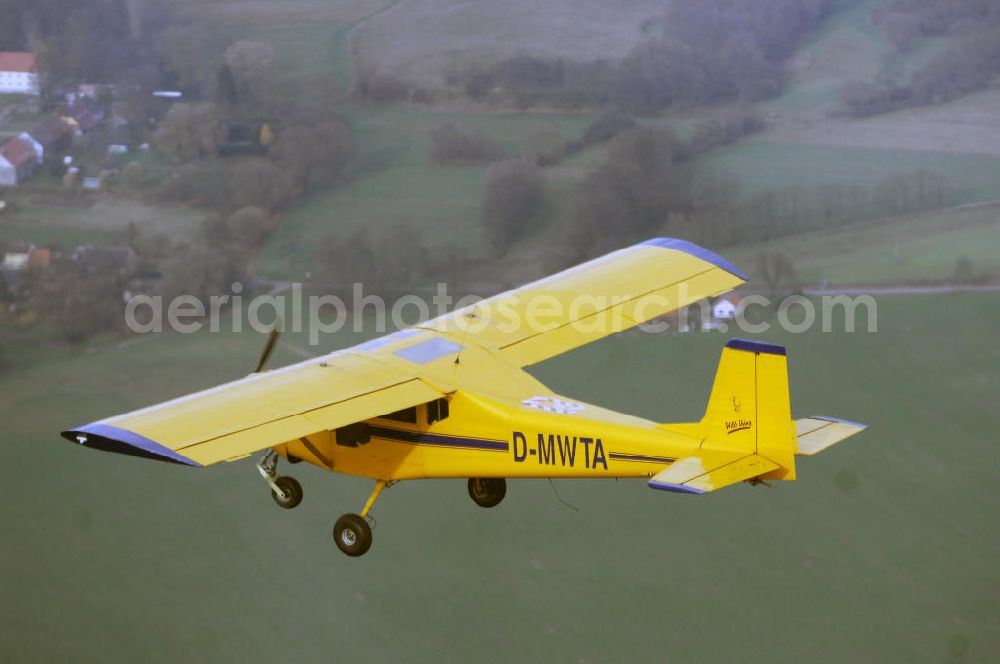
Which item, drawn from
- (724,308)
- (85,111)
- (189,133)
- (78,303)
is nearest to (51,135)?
(85,111)

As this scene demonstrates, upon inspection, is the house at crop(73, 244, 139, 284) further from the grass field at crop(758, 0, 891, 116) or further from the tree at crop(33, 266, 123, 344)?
the grass field at crop(758, 0, 891, 116)

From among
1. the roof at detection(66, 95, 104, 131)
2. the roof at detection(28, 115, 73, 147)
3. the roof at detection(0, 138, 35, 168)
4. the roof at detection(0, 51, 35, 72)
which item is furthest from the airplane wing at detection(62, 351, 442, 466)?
the roof at detection(0, 51, 35, 72)

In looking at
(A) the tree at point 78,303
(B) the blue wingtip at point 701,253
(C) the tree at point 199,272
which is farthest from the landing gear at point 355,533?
(C) the tree at point 199,272

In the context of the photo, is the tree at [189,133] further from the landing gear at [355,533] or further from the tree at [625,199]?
the landing gear at [355,533]

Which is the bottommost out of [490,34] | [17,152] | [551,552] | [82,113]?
[551,552]

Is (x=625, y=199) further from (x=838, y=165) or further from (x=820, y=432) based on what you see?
(x=820, y=432)

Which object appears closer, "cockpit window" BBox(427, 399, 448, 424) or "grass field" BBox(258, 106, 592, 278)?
"cockpit window" BBox(427, 399, 448, 424)
